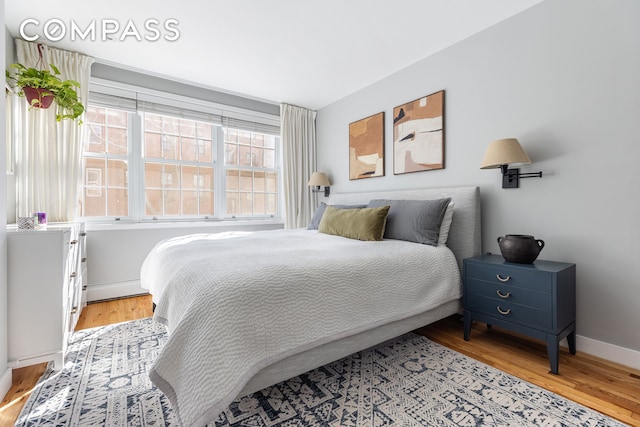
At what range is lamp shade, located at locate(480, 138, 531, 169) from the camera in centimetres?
208

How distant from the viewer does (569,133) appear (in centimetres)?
203

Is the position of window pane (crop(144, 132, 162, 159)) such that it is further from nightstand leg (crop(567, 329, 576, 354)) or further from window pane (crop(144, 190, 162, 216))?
nightstand leg (crop(567, 329, 576, 354))

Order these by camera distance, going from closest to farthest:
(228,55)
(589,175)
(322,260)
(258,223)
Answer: (322,260) < (589,175) < (228,55) < (258,223)

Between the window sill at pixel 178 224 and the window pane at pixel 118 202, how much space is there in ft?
0.40

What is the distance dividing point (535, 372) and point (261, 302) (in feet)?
5.54

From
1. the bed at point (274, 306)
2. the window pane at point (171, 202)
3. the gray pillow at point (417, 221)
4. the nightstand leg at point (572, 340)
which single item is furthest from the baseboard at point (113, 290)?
the nightstand leg at point (572, 340)

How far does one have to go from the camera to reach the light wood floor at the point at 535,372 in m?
1.43

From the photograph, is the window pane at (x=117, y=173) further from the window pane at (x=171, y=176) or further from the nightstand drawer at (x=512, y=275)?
the nightstand drawer at (x=512, y=275)

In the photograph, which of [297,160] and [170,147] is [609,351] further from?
[170,147]

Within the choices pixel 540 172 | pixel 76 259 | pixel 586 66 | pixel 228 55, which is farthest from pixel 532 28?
pixel 76 259

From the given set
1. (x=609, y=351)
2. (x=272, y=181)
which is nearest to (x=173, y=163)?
(x=272, y=181)

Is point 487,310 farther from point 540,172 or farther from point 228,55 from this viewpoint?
point 228,55

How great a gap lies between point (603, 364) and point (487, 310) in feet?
2.28

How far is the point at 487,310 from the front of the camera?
2.02 m
